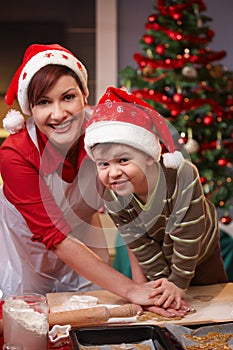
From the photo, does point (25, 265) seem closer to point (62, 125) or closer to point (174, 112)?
point (62, 125)

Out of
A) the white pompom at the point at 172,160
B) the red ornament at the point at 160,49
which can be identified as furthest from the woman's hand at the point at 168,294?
the red ornament at the point at 160,49

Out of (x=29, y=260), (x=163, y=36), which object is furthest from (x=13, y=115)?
(x=163, y=36)

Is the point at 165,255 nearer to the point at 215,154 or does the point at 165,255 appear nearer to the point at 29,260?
the point at 29,260

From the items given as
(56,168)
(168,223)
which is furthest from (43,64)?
(168,223)

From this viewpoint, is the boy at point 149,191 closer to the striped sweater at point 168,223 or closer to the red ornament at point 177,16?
the striped sweater at point 168,223

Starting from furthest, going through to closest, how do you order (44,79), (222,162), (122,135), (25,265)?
(222,162) < (25,265) < (44,79) < (122,135)

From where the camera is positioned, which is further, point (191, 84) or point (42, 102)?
point (191, 84)

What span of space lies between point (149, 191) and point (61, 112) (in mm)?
340

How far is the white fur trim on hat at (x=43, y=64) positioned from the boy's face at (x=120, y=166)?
0.35 meters

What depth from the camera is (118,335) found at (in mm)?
1478

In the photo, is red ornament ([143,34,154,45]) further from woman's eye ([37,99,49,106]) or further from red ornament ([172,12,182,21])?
woman's eye ([37,99,49,106])

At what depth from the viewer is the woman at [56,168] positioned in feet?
6.04

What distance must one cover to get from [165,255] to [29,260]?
1.59 feet

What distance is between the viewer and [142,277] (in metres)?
1.98
